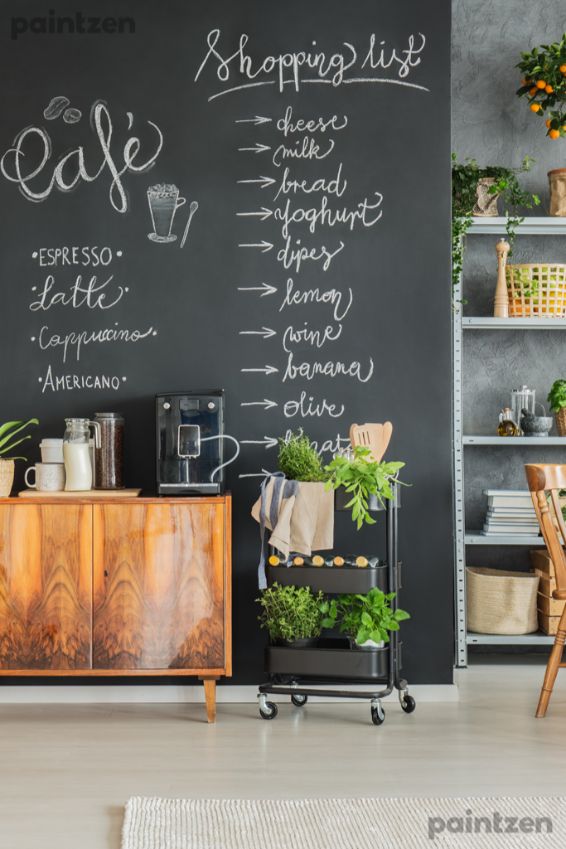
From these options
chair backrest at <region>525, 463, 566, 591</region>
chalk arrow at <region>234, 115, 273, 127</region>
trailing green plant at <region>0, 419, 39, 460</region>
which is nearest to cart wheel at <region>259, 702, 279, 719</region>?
chair backrest at <region>525, 463, 566, 591</region>

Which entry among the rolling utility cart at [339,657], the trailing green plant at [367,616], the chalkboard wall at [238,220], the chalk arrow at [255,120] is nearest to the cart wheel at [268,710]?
the rolling utility cart at [339,657]

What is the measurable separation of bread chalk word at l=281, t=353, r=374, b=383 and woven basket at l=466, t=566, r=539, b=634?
1.23 meters

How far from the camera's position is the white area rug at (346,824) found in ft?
7.61

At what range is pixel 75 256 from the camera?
3.71m

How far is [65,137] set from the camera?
12.2ft

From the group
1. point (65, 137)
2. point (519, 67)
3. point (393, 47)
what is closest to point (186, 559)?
point (65, 137)

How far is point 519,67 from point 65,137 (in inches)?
85.1

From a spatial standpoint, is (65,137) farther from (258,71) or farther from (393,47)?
(393,47)

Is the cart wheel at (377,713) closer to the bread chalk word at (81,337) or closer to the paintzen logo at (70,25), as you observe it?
the bread chalk word at (81,337)

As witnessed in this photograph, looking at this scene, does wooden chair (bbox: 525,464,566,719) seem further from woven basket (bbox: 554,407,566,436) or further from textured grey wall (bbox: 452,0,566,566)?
textured grey wall (bbox: 452,0,566,566)

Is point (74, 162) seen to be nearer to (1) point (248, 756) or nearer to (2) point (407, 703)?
(1) point (248, 756)

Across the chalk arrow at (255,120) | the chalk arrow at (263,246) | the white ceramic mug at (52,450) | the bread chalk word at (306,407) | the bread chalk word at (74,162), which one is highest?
the chalk arrow at (255,120)

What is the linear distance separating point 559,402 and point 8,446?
97.9 inches

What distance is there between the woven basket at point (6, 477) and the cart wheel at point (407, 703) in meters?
1.69
